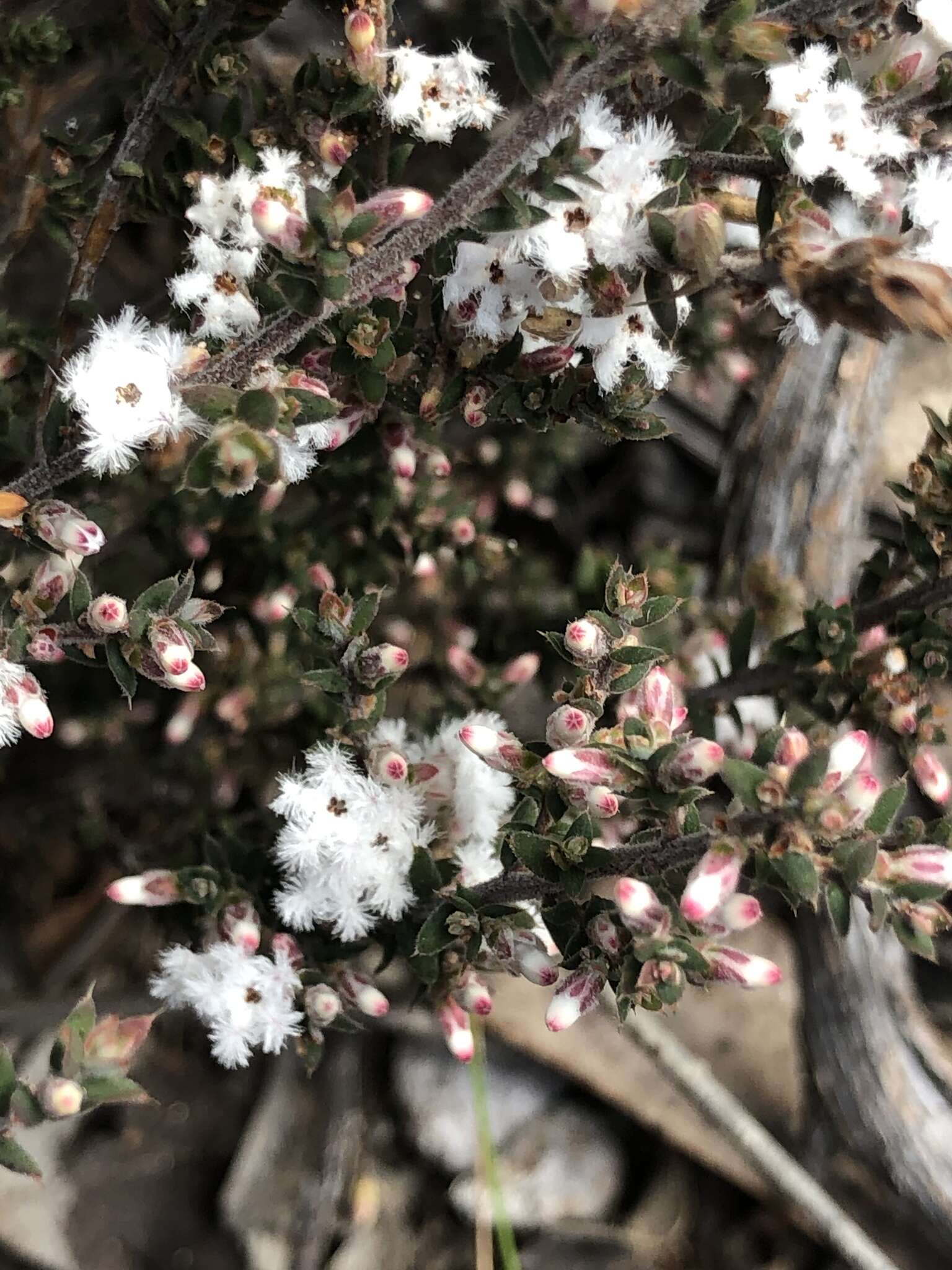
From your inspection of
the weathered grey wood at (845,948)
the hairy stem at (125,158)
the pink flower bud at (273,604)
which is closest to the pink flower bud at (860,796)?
the pink flower bud at (273,604)

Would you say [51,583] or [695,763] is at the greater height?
[695,763]

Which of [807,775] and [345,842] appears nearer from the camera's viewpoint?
[807,775]

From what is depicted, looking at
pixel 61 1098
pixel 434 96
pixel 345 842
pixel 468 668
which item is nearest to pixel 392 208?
pixel 434 96

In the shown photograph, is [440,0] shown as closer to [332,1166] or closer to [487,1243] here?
[332,1166]

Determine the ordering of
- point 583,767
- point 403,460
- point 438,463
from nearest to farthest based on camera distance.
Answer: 1. point 583,767
2. point 403,460
3. point 438,463

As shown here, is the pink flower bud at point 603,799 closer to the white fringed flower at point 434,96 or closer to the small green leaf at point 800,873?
the small green leaf at point 800,873

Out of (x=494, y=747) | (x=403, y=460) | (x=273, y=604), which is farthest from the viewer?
(x=273, y=604)

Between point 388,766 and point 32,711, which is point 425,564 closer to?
point 388,766

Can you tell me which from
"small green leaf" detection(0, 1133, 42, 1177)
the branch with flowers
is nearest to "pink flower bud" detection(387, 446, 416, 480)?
the branch with flowers
